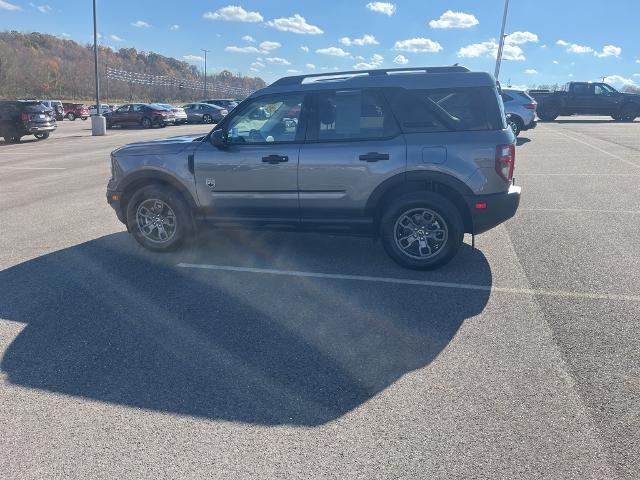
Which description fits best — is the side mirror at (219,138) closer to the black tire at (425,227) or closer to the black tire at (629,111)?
the black tire at (425,227)

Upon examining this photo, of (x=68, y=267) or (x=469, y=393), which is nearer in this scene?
(x=469, y=393)

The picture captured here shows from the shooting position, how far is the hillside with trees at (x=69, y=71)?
73.1 metres

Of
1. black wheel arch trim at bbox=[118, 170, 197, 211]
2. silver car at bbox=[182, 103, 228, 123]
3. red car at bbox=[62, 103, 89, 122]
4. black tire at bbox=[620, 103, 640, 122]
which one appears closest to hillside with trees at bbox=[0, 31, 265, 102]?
red car at bbox=[62, 103, 89, 122]

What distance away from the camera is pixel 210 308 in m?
4.20

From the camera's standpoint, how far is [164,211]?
18.5 ft

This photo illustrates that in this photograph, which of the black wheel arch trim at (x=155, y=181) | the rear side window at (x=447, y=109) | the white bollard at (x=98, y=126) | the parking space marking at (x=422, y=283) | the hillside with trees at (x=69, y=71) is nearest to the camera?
the parking space marking at (x=422, y=283)

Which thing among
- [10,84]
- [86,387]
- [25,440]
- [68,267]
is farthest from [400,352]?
[10,84]

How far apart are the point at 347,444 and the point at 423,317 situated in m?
1.71

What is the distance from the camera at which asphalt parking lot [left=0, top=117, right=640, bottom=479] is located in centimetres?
247

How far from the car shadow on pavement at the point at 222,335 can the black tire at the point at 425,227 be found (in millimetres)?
214

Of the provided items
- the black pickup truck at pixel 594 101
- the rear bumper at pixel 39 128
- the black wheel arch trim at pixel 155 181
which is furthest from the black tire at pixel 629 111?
the rear bumper at pixel 39 128

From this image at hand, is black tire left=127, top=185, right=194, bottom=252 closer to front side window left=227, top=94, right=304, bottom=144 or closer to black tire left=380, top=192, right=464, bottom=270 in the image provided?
front side window left=227, top=94, right=304, bottom=144

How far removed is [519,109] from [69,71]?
9377 centimetres

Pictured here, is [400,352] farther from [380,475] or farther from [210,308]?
[210,308]
